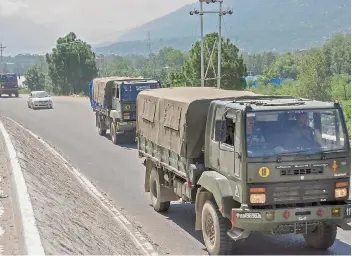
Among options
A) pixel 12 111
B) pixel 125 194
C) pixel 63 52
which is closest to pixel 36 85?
pixel 63 52

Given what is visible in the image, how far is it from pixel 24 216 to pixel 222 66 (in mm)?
38817

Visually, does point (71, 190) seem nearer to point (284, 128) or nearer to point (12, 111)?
point (284, 128)

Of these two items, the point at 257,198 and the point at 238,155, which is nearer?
the point at 257,198

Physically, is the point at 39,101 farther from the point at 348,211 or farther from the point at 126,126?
the point at 348,211

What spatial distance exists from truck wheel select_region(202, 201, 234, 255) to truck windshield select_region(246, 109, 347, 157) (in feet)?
4.44

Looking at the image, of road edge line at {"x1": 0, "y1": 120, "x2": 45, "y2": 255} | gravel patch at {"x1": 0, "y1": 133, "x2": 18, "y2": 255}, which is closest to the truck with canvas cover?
road edge line at {"x1": 0, "y1": 120, "x2": 45, "y2": 255}

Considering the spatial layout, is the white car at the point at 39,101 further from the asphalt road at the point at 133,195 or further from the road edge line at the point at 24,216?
the road edge line at the point at 24,216

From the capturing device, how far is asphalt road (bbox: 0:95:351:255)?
10.6 metres

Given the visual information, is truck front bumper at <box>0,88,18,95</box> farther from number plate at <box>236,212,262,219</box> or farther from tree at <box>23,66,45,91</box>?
tree at <box>23,66,45,91</box>

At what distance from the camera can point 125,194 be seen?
15773 mm

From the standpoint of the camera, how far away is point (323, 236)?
10.1 meters

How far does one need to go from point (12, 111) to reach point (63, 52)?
188 ft

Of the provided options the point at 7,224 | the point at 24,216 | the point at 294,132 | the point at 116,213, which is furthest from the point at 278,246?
the point at 7,224

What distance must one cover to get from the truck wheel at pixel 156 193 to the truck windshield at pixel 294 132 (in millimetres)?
4698
